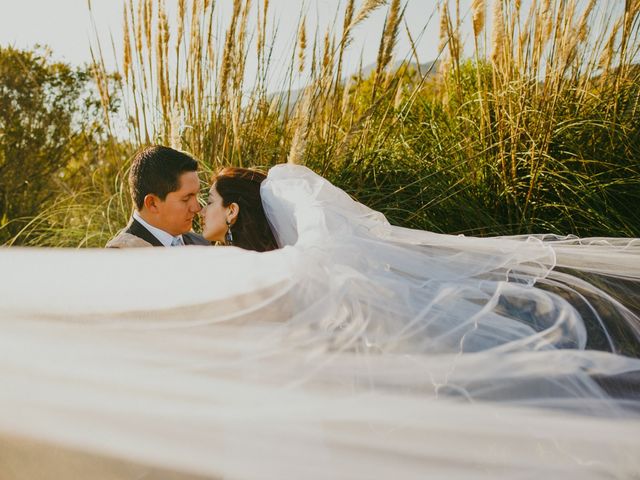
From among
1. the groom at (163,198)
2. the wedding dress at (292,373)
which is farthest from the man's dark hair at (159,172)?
the wedding dress at (292,373)

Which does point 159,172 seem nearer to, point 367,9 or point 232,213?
point 232,213

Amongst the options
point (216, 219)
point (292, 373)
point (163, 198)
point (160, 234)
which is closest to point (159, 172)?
point (163, 198)

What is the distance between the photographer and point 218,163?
2.79m

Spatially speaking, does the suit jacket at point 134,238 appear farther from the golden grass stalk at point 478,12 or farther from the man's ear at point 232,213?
the golden grass stalk at point 478,12

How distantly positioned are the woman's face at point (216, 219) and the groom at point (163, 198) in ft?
0.69

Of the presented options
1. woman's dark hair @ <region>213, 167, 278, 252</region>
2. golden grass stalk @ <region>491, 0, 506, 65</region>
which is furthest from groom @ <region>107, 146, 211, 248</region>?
golden grass stalk @ <region>491, 0, 506, 65</region>

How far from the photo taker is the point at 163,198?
223 centimetres

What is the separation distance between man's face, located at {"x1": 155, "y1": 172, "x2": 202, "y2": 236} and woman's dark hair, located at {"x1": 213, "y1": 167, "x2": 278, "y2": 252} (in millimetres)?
200

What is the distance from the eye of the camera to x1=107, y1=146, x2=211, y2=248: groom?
2.22 meters

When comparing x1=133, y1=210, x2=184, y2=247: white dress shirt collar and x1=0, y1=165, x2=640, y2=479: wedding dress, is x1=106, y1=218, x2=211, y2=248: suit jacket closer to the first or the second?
x1=133, y1=210, x2=184, y2=247: white dress shirt collar

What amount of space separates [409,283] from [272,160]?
1688 mm

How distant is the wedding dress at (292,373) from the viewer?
92cm

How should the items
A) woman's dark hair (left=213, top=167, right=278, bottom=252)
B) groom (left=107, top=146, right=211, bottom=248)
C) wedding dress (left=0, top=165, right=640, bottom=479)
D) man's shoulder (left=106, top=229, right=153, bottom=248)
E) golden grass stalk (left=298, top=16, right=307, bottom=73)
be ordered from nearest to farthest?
wedding dress (left=0, top=165, right=640, bottom=479) → woman's dark hair (left=213, top=167, right=278, bottom=252) → man's shoulder (left=106, top=229, right=153, bottom=248) → groom (left=107, top=146, right=211, bottom=248) → golden grass stalk (left=298, top=16, right=307, bottom=73)

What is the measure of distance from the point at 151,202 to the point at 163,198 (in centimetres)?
5
